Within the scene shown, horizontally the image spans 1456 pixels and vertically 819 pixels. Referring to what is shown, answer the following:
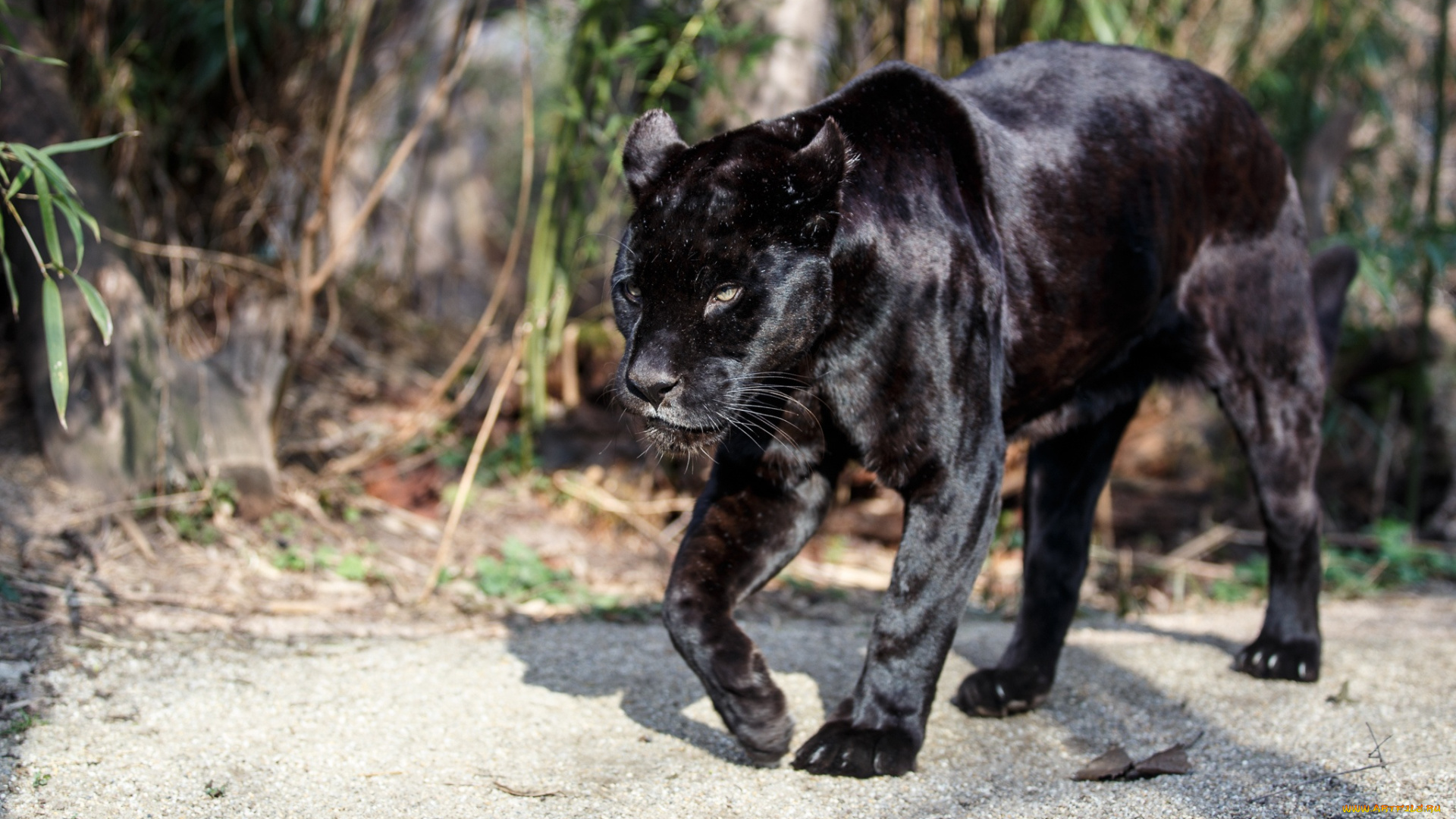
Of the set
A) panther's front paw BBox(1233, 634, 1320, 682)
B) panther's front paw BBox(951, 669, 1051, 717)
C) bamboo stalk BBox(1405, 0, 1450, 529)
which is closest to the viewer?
panther's front paw BBox(951, 669, 1051, 717)

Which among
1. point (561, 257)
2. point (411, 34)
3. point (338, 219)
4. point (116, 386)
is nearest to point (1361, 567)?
point (561, 257)

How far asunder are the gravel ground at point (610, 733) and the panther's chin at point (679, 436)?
0.65 meters

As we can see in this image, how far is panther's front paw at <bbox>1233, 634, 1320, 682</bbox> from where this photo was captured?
320 centimetres

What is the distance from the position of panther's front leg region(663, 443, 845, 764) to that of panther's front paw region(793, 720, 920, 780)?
0.20 feet

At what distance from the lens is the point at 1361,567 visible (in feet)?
17.2

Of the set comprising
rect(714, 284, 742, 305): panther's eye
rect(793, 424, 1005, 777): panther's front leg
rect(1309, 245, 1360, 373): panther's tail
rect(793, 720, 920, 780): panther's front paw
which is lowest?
rect(793, 720, 920, 780): panther's front paw

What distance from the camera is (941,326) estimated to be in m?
2.44

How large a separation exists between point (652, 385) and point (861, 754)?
33.5 inches

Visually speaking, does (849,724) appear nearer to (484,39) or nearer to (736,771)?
(736,771)

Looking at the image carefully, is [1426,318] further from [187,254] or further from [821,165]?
[187,254]

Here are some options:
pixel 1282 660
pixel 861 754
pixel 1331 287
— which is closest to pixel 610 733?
pixel 861 754

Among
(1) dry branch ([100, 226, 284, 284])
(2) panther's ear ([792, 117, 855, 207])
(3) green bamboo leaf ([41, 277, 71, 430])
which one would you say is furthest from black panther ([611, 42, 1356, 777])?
(1) dry branch ([100, 226, 284, 284])

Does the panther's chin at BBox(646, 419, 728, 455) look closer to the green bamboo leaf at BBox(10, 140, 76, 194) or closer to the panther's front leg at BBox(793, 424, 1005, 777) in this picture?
the panther's front leg at BBox(793, 424, 1005, 777)

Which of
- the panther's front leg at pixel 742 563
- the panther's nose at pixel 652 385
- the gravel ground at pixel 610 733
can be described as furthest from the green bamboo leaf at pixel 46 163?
the panther's front leg at pixel 742 563
